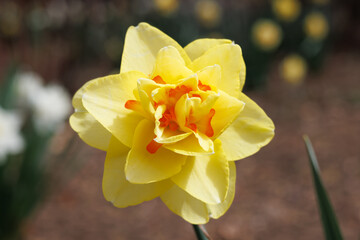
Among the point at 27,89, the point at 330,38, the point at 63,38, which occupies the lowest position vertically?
the point at 63,38

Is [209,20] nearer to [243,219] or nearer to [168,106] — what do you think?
[243,219]

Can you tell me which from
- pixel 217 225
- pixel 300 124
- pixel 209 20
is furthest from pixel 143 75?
pixel 209 20

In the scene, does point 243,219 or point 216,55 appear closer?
point 216,55

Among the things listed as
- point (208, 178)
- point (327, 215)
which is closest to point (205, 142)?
point (208, 178)

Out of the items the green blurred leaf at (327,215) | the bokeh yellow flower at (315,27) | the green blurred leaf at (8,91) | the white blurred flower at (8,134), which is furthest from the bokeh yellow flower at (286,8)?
the green blurred leaf at (327,215)

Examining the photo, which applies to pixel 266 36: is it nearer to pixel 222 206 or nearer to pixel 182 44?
pixel 182 44

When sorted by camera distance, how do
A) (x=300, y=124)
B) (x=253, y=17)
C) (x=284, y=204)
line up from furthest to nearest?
(x=253, y=17), (x=300, y=124), (x=284, y=204)

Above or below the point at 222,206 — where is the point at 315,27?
below

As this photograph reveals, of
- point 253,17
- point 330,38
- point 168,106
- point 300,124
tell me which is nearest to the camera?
point 168,106
